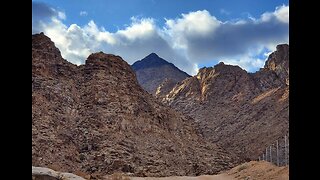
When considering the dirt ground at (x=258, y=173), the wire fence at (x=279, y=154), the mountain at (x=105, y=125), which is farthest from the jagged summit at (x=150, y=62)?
the dirt ground at (x=258, y=173)

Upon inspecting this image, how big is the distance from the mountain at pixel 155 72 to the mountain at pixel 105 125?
244 feet

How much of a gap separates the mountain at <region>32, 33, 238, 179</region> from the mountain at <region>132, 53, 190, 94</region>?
244 feet

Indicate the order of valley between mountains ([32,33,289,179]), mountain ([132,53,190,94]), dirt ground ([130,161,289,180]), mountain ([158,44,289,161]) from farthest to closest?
1. mountain ([132,53,190,94])
2. mountain ([158,44,289,161])
3. valley between mountains ([32,33,289,179])
4. dirt ground ([130,161,289,180])

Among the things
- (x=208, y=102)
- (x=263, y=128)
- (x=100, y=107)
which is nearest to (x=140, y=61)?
(x=208, y=102)

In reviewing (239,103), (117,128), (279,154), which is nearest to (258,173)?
(117,128)

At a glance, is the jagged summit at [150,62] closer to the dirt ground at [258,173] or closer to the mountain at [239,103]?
the mountain at [239,103]

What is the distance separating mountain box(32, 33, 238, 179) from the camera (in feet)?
129

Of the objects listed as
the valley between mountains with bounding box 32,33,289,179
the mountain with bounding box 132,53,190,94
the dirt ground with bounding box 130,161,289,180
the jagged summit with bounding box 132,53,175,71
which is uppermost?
the jagged summit with bounding box 132,53,175,71

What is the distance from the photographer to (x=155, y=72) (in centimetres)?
13925

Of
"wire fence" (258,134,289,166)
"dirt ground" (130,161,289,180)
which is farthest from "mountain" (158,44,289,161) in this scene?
"dirt ground" (130,161,289,180)

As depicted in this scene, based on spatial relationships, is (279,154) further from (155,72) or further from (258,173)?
(155,72)

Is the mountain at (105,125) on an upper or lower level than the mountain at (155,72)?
lower

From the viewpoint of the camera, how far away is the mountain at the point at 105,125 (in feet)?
129

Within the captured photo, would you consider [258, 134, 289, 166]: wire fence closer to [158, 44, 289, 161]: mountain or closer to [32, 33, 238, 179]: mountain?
[158, 44, 289, 161]: mountain
